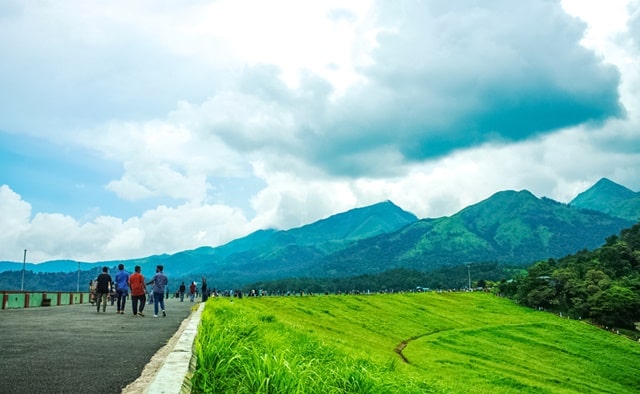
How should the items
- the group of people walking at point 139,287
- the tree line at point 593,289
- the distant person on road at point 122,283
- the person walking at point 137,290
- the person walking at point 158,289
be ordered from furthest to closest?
the tree line at point 593,289
the distant person on road at point 122,283
the person walking at point 137,290
the group of people walking at point 139,287
the person walking at point 158,289

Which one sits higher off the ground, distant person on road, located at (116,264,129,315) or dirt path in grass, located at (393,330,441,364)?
distant person on road, located at (116,264,129,315)

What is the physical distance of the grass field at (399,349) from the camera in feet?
29.8

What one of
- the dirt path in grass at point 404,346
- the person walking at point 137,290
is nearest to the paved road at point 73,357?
the person walking at point 137,290

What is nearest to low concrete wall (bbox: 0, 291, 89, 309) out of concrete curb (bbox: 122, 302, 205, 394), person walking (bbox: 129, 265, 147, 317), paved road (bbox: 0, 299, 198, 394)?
person walking (bbox: 129, 265, 147, 317)

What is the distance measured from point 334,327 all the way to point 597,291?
262ft

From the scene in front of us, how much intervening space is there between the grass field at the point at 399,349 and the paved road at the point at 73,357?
4.78 feet

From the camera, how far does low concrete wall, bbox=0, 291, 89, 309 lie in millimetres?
34031

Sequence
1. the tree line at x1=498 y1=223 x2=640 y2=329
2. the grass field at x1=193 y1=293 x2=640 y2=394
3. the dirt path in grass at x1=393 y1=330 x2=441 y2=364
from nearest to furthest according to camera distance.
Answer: the grass field at x1=193 y1=293 x2=640 y2=394 < the dirt path in grass at x1=393 y1=330 x2=441 y2=364 < the tree line at x1=498 y1=223 x2=640 y2=329

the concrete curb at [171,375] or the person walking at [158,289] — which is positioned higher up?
the person walking at [158,289]

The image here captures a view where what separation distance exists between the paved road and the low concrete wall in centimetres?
1935

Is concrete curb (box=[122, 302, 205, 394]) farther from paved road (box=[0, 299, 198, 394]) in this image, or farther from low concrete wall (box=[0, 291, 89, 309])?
low concrete wall (box=[0, 291, 89, 309])

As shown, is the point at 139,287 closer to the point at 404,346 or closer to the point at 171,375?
the point at 171,375

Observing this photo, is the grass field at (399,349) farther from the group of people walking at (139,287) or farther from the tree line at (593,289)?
the tree line at (593,289)

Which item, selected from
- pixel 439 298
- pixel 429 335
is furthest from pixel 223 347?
pixel 439 298
